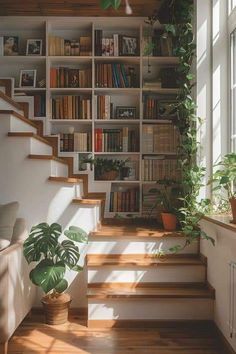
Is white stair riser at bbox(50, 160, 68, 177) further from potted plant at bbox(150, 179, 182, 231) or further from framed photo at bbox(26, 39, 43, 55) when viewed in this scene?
framed photo at bbox(26, 39, 43, 55)

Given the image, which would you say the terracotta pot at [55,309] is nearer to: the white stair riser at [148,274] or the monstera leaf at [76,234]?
the white stair riser at [148,274]

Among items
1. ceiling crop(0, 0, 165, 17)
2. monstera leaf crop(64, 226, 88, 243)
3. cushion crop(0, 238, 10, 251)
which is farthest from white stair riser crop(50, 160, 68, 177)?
ceiling crop(0, 0, 165, 17)

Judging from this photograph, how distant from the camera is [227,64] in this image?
316 centimetres

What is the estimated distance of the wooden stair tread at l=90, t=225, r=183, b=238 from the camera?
3162mm

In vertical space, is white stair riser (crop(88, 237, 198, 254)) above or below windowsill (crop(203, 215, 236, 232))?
below

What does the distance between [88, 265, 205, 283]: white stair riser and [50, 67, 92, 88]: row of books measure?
2.14 m

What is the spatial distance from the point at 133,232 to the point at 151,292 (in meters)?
0.60

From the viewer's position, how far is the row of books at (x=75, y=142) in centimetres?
410

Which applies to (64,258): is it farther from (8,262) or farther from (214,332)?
(214,332)

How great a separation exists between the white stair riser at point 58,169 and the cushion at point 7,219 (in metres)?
0.50

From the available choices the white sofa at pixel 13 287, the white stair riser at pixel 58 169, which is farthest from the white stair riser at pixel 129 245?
the white stair riser at pixel 58 169

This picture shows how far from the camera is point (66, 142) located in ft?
13.5

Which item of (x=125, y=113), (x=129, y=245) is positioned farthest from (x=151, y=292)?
(x=125, y=113)

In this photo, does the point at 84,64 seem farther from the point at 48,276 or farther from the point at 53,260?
the point at 48,276
